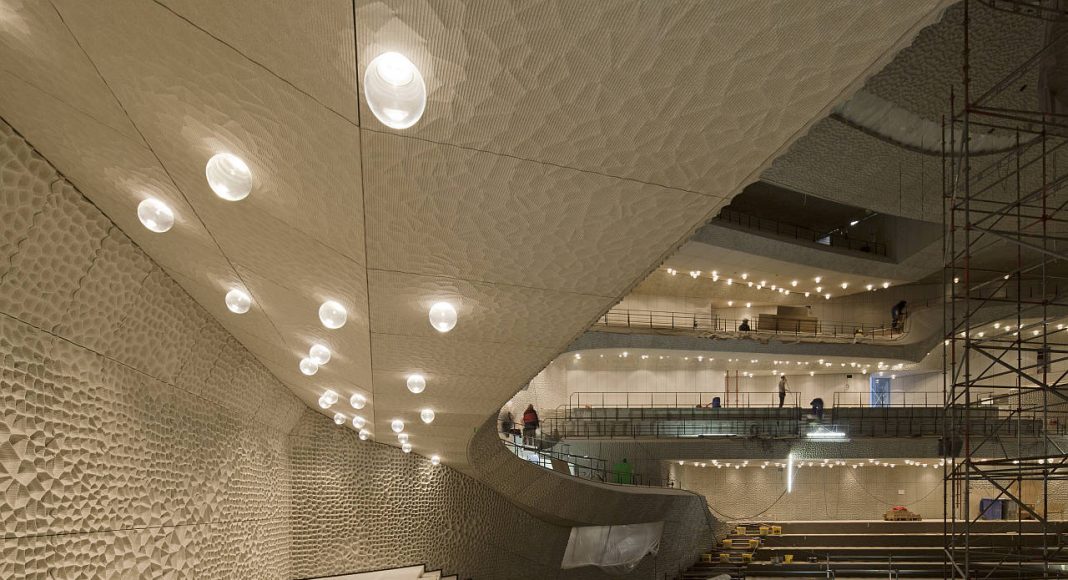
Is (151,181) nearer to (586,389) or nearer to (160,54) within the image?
(160,54)

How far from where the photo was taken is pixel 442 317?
2773 millimetres

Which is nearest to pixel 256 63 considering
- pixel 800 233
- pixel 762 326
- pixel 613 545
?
pixel 613 545

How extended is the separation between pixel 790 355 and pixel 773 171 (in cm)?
825

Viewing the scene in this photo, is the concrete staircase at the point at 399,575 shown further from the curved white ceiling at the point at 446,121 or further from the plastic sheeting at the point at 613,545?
the curved white ceiling at the point at 446,121

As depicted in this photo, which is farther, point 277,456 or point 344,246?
point 277,456

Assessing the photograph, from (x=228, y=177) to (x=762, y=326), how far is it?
856 inches

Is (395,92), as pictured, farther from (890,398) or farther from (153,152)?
(890,398)

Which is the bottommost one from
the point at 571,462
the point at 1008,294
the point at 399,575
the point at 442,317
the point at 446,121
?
the point at 399,575

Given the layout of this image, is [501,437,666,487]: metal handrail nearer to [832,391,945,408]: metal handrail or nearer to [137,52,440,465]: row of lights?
[137,52,440,465]: row of lights

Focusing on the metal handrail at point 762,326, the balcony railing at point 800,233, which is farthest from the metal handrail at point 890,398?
the balcony railing at point 800,233

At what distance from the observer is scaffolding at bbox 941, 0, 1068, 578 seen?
20.9 feet

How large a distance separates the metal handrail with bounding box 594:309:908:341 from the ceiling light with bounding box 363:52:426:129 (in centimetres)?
1919

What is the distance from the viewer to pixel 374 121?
1.55 metres

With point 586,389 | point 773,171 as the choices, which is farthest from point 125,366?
point 586,389
